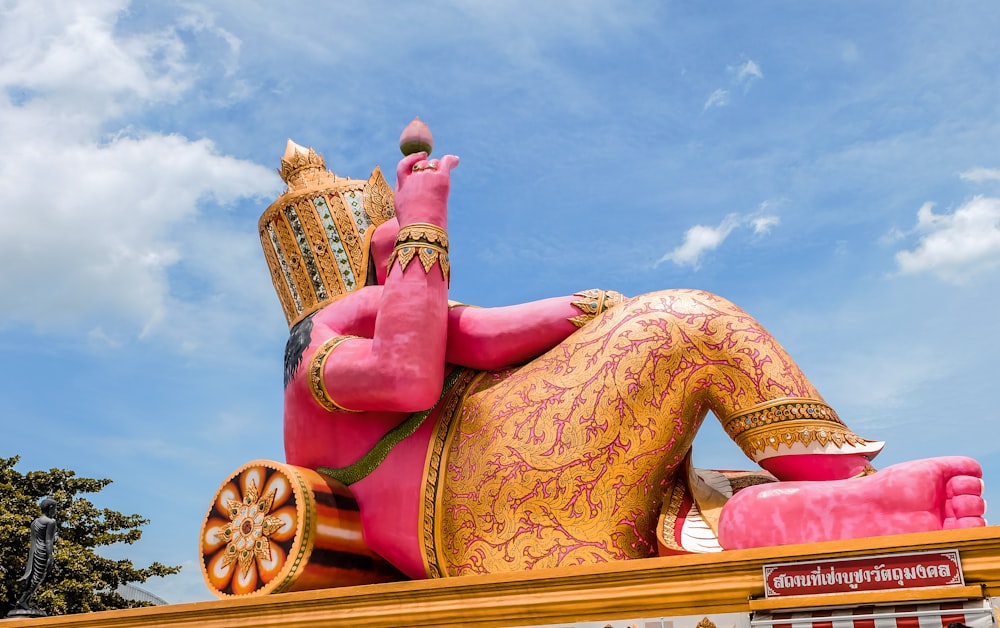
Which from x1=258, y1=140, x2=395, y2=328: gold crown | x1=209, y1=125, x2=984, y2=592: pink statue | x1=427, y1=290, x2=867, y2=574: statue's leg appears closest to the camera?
x1=209, y1=125, x2=984, y2=592: pink statue

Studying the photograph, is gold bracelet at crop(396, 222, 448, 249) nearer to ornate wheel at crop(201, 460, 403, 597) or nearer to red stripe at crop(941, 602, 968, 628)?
ornate wheel at crop(201, 460, 403, 597)

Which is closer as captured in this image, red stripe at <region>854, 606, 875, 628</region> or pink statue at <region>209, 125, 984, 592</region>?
red stripe at <region>854, 606, 875, 628</region>

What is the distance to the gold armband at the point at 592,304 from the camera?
16.3 feet

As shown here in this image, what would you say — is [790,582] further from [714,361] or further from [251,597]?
[251,597]

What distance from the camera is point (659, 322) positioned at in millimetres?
4586

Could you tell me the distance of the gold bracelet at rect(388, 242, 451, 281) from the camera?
16.1 ft

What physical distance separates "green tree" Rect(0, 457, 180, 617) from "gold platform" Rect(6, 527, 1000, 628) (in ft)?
28.7

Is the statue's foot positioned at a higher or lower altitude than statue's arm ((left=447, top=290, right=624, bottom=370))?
lower

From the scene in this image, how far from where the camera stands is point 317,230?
234 inches

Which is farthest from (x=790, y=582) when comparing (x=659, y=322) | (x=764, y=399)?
(x=659, y=322)

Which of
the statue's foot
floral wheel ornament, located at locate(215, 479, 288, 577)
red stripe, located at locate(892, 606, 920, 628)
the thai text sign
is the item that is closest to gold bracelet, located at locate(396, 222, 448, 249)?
floral wheel ornament, located at locate(215, 479, 288, 577)

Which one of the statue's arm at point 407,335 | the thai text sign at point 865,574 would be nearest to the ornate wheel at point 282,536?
the statue's arm at point 407,335

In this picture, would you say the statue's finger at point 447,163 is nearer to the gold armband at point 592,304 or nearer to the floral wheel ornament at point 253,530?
the gold armband at point 592,304

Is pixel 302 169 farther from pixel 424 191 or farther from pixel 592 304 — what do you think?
pixel 592 304
